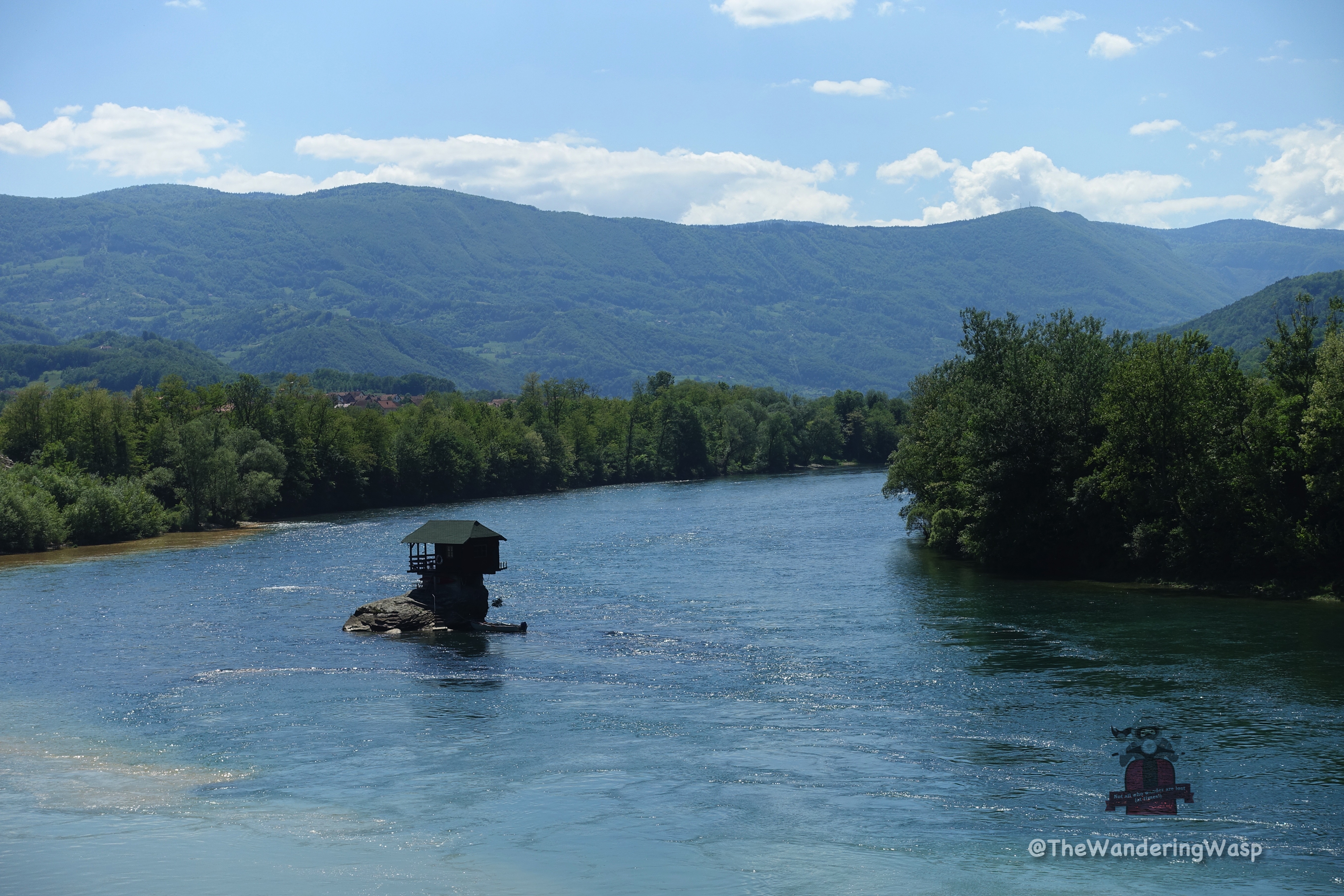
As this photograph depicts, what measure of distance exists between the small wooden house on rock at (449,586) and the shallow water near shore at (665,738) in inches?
76.8

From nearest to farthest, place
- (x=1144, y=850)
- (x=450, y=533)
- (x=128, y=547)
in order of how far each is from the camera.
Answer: (x=1144, y=850), (x=450, y=533), (x=128, y=547)

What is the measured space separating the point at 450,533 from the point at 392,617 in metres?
5.15

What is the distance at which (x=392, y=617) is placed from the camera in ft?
186

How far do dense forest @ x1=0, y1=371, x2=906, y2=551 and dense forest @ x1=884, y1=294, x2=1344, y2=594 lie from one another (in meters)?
71.7

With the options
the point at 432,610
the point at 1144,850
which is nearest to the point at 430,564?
the point at 432,610

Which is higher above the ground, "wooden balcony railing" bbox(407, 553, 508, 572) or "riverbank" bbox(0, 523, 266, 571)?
"wooden balcony railing" bbox(407, 553, 508, 572)

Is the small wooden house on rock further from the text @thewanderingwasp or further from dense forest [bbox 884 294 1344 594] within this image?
the text @thewanderingwasp

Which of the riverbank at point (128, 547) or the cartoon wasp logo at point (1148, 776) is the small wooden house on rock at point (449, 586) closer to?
the cartoon wasp logo at point (1148, 776)

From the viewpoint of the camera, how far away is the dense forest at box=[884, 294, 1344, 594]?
187 ft

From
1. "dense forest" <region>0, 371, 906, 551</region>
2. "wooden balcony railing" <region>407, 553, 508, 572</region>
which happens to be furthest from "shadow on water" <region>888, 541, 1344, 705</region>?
"dense forest" <region>0, 371, 906, 551</region>

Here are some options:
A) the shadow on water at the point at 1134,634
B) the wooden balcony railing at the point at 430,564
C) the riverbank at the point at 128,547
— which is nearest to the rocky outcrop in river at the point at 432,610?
the wooden balcony railing at the point at 430,564

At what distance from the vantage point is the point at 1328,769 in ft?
100

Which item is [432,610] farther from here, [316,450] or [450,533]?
[316,450]

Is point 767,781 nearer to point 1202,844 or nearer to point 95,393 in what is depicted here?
point 1202,844
